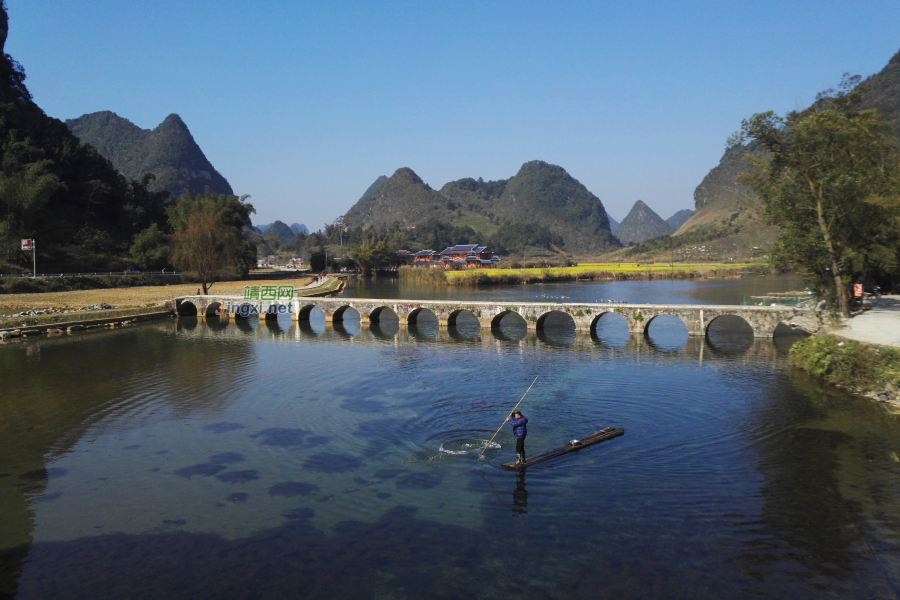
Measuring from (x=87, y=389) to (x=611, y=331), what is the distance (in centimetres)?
3431

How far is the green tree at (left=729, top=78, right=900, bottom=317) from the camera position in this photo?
31.8 metres

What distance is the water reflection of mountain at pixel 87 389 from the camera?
1895cm

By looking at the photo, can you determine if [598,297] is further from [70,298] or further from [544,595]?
[544,595]

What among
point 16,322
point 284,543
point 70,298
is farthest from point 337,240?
point 284,543

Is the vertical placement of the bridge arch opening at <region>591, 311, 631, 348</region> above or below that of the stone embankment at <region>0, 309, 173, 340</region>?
below

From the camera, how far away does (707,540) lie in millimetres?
14203

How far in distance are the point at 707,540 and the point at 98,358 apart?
35.9 m

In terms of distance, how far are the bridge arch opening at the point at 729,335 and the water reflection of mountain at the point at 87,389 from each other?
94.8ft

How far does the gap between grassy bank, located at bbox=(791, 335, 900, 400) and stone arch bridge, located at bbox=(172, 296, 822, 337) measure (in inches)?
197

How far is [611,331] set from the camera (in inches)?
1843

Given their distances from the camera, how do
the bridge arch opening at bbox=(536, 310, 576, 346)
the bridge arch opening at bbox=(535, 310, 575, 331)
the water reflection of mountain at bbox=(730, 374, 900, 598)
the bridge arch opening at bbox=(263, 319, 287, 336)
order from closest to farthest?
the water reflection of mountain at bbox=(730, 374, 900, 598) < the bridge arch opening at bbox=(536, 310, 576, 346) < the bridge arch opening at bbox=(535, 310, 575, 331) < the bridge arch opening at bbox=(263, 319, 287, 336)

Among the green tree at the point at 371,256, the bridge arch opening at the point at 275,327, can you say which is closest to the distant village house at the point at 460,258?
the green tree at the point at 371,256

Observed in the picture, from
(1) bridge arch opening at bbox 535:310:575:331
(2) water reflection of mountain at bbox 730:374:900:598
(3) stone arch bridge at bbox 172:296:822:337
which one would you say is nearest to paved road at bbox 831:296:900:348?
(3) stone arch bridge at bbox 172:296:822:337

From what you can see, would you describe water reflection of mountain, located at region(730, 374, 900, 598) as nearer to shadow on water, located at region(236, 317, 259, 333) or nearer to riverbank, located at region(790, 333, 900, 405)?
riverbank, located at region(790, 333, 900, 405)
